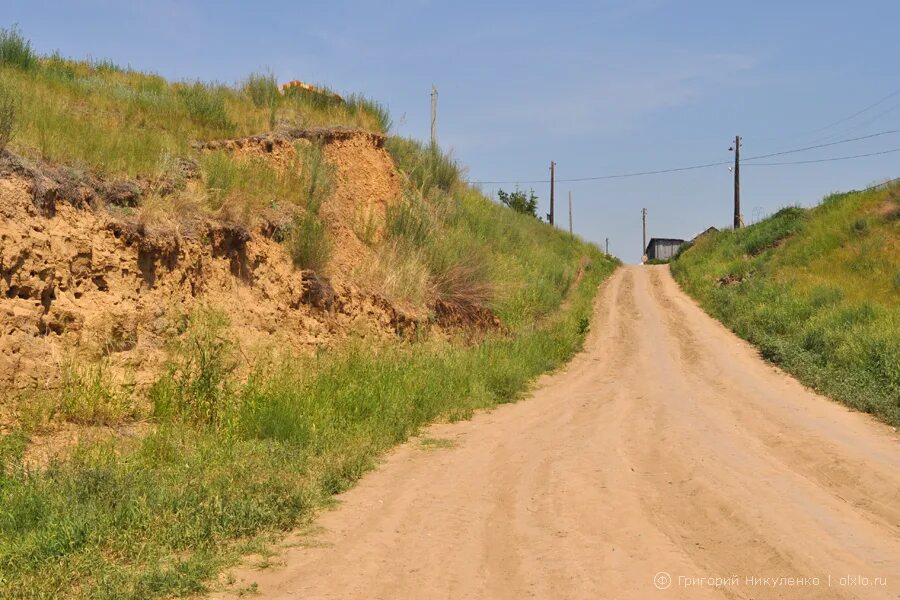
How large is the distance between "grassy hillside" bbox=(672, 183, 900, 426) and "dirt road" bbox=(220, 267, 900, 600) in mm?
1964

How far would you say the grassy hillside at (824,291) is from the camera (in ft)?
43.5

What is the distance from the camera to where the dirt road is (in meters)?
4.89

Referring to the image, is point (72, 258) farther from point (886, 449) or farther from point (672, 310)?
point (672, 310)

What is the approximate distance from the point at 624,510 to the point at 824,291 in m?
16.7

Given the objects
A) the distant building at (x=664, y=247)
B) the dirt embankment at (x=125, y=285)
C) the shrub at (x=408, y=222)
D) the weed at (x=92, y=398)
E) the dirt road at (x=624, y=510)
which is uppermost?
the distant building at (x=664, y=247)

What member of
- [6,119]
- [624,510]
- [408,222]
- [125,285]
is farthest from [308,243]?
[624,510]

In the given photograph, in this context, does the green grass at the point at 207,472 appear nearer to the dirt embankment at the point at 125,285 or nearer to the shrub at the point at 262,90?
the dirt embankment at the point at 125,285

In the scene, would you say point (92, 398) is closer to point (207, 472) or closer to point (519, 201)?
point (207, 472)

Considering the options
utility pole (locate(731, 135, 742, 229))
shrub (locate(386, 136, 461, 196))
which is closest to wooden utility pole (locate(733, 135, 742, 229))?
utility pole (locate(731, 135, 742, 229))

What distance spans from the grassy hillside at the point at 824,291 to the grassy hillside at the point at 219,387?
540 centimetres

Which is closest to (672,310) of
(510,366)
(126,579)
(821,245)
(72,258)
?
(821,245)

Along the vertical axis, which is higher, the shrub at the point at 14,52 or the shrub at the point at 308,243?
the shrub at the point at 14,52

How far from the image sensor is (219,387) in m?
8.98

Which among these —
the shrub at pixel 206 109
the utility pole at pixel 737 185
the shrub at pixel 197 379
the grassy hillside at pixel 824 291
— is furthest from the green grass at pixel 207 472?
the utility pole at pixel 737 185
